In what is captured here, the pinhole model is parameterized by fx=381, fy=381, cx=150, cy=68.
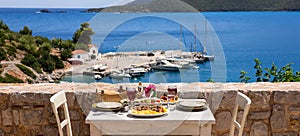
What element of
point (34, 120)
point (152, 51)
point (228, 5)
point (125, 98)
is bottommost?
point (34, 120)

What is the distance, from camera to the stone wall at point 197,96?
2719mm

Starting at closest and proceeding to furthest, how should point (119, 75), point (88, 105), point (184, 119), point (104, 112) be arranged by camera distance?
point (184, 119) < point (104, 112) < point (88, 105) < point (119, 75)

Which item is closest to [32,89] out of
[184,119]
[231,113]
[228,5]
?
[184,119]

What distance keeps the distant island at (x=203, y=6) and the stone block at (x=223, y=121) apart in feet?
3.33

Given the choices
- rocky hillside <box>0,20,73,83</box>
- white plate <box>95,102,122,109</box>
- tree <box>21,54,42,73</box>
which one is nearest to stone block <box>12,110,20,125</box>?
white plate <box>95,102,122,109</box>

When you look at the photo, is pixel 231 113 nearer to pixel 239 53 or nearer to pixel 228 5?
pixel 228 5

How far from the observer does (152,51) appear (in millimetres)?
4020

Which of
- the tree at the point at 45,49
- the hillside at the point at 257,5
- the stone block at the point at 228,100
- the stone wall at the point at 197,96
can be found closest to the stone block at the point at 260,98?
the stone wall at the point at 197,96

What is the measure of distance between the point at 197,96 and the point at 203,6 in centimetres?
903

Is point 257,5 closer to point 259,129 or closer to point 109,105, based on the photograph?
point 259,129

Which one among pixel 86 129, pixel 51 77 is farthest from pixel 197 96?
pixel 51 77

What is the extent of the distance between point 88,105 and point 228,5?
16.1 meters

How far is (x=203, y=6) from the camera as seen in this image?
11430mm

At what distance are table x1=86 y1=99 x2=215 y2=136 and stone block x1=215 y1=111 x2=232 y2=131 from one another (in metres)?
0.56
